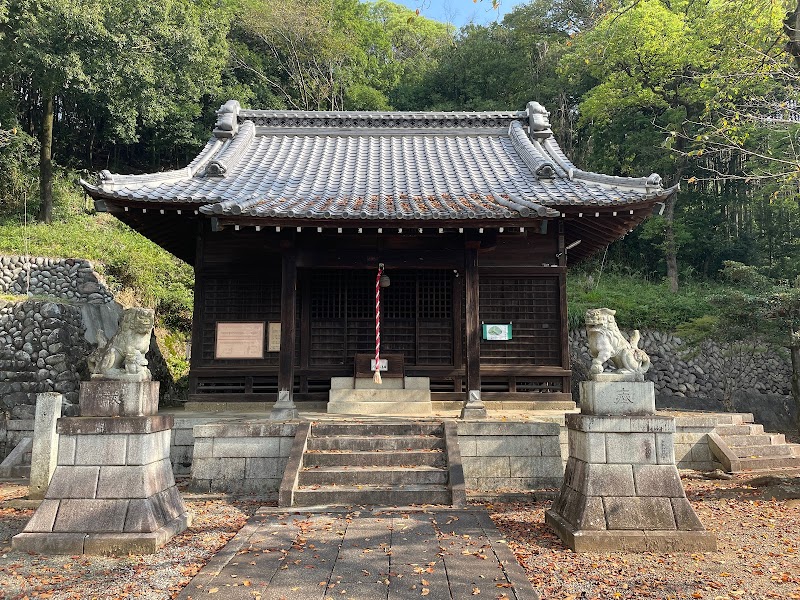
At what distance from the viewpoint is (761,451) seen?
33.0 ft

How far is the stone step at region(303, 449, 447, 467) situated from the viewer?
802 centimetres

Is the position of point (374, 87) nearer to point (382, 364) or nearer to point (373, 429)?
point (382, 364)

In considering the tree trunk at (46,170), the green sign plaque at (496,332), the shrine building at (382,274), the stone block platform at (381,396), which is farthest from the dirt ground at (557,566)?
the tree trunk at (46,170)

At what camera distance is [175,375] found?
734 inches

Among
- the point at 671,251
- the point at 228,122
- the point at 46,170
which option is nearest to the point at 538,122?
the point at 228,122

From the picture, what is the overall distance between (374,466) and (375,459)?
0.10 m

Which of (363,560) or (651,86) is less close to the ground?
(651,86)

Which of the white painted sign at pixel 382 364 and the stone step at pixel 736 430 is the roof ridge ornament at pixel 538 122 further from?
the stone step at pixel 736 430

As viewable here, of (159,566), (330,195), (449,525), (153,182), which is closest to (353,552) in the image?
(449,525)

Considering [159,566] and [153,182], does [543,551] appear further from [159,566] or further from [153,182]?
[153,182]

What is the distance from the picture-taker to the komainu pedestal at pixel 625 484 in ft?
18.5

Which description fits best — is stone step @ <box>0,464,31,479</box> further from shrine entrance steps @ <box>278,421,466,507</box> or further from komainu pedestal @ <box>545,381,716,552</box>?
komainu pedestal @ <box>545,381,716,552</box>

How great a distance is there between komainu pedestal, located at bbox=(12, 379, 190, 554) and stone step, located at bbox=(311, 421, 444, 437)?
2841 millimetres

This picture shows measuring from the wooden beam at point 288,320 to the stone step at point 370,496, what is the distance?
2.71m
